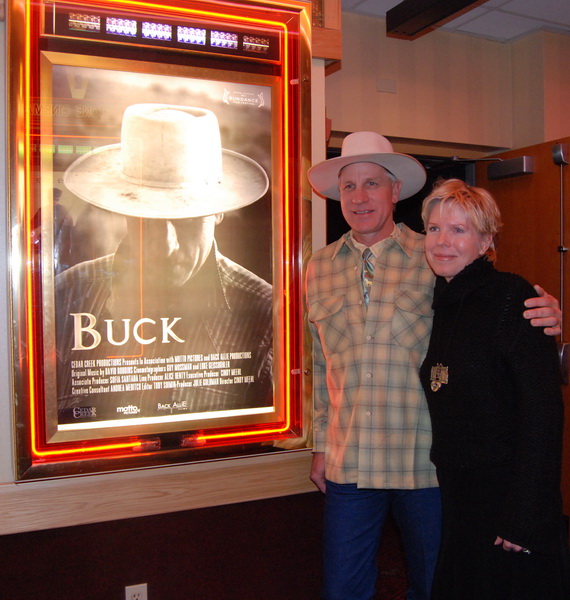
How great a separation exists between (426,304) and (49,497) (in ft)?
3.96

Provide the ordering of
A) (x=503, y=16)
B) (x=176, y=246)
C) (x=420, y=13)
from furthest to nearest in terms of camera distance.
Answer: (x=503, y=16), (x=420, y=13), (x=176, y=246)

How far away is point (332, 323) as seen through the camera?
6.37ft

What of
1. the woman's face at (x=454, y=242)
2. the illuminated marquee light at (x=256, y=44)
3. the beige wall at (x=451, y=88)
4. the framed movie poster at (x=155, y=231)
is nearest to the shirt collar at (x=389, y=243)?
the framed movie poster at (x=155, y=231)

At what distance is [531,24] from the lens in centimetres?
448

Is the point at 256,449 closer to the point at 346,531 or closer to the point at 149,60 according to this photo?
the point at 346,531

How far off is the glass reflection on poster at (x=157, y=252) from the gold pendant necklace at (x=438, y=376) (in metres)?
0.54

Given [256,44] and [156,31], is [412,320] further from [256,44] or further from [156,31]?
[156,31]

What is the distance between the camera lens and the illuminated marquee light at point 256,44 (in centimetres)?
194

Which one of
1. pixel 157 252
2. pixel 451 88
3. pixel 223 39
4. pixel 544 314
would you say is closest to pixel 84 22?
pixel 223 39

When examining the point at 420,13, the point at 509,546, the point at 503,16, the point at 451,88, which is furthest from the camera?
the point at 451,88

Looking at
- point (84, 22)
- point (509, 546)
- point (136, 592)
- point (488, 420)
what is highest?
point (84, 22)

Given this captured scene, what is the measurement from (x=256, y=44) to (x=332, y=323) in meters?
0.90

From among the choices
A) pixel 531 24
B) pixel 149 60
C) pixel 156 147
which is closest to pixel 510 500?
pixel 156 147

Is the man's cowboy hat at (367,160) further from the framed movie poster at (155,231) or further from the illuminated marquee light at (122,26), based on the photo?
the illuminated marquee light at (122,26)
